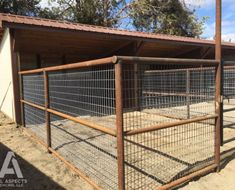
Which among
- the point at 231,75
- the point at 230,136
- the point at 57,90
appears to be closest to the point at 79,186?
the point at 57,90

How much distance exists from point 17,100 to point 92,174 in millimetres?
3647

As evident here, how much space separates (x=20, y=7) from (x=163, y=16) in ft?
34.3

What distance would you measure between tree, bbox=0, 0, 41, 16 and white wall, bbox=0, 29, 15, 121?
36.3ft

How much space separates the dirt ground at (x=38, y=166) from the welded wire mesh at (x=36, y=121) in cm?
22

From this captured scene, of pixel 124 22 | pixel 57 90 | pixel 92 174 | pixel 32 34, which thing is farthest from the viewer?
pixel 124 22

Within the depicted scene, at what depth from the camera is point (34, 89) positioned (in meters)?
5.12

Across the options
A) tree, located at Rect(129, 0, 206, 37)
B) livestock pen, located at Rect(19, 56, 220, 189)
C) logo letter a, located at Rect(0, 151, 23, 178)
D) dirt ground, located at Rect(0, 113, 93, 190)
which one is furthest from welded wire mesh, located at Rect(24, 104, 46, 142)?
tree, located at Rect(129, 0, 206, 37)

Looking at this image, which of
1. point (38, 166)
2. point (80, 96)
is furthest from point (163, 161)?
point (38, 166)

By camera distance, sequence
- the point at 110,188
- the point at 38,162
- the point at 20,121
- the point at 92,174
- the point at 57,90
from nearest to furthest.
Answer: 1. the point at 110,188
2. the point at 92,174
3. the point at 38,162
4. the point at 57,90
5. the point at 20,121

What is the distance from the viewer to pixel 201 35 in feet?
69.3

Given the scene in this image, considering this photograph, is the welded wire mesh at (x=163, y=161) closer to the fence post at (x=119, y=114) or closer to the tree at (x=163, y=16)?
the fence post at (x=119, y=114)

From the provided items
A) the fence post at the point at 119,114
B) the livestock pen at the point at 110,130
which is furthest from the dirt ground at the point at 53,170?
the fence post at the point at 119,114

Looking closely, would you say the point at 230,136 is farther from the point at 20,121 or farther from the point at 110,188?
the point at 20,121

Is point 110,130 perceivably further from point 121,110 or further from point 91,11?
point 91,11
